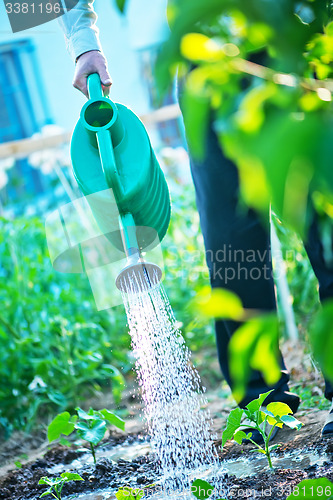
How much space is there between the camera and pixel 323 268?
1.56 metres

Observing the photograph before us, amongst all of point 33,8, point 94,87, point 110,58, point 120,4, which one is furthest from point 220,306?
point 110,58

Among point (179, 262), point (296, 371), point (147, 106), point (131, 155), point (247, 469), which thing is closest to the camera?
point (247, 469)

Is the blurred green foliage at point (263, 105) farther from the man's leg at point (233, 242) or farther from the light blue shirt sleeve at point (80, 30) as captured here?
the light blue shirt sleeve at point (80, 30)

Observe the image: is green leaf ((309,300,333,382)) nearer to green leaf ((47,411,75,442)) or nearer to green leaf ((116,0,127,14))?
green leaf ((116,0,127,14))

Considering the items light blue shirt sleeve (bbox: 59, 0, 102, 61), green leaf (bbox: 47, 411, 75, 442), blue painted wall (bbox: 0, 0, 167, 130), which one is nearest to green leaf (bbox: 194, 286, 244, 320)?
green leaf (bbox: 47, 411, 75, 442)

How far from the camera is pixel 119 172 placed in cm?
163

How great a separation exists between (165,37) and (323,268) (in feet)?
3.65

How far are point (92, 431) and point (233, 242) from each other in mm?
649

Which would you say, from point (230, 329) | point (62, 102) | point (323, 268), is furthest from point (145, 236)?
point (62, 102)

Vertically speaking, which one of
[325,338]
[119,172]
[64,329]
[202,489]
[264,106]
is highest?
[264,106]

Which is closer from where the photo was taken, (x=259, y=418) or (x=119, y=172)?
(x=259, y=418)

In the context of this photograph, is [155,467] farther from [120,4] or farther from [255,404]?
[120,4]

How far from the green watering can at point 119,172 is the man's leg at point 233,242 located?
0.46ft

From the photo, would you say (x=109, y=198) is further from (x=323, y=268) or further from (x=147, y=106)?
(x=147, y=106)
